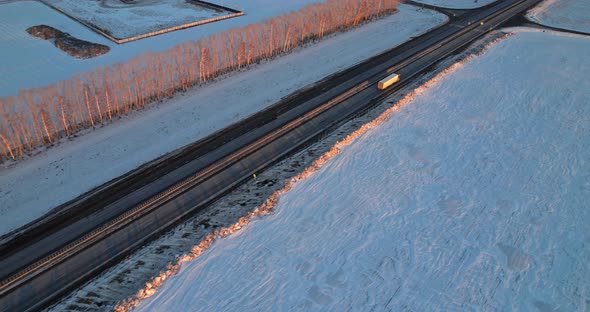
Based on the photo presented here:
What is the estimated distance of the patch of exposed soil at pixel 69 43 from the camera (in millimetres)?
35703

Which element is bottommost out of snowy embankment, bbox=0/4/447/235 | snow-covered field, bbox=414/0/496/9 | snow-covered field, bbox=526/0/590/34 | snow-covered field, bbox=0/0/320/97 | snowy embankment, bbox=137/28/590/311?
snowy embankment, bbox=137/28/590/311

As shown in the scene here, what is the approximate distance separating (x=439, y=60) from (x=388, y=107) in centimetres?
1230

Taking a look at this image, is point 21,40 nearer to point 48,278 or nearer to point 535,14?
point 48,278

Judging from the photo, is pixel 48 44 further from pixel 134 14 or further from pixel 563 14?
pixel 563 14

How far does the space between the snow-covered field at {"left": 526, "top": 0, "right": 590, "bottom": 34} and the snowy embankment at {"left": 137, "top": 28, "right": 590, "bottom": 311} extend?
26.0 metres

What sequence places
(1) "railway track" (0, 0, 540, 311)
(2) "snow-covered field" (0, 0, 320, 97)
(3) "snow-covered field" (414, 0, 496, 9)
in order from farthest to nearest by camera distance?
1. (3) "snow-covered field" (414, 0, 496, 9)
2. (2) "snow-covered field" (0, 0, 320, 97)
3. (1) "railway track" (0, 0, 540, 311)

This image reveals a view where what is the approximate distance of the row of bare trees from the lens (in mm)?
23078

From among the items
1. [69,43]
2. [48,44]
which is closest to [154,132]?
[69,43]

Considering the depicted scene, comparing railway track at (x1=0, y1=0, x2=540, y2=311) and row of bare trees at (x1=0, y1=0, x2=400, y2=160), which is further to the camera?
row of bare trees at (x1=0, y1=0, x2=400, y2=160)

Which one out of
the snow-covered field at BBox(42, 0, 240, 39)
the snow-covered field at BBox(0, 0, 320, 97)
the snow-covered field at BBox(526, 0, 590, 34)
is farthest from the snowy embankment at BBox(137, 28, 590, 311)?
the snow-covered field at BBox(42, 0, 240, 39)

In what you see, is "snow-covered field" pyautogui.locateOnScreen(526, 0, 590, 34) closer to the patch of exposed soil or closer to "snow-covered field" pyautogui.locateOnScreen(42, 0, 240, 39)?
"snow-covered field" pyautogui.locateOnScreen(42, 0, 240, 39)

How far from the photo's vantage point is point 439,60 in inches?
1478

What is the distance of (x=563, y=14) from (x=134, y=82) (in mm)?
55710

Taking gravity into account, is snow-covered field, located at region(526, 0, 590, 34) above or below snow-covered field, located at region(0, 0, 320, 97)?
above
